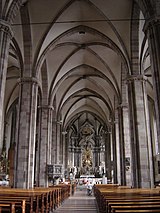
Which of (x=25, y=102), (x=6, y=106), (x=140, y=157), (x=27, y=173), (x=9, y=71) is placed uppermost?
(x=9, y=71)

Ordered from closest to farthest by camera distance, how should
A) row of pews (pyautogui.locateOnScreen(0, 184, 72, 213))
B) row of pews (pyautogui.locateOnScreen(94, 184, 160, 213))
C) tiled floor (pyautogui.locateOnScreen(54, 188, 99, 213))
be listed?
row of pews (pyautogui.locateOnScreen(94, 184, 160, 213)) < row of pews (pyautogui.locateOnScreen(0, 184, 72, 213)) < tiled floor (pyautogui.locateOnScreen(54, 188, 99, 213))

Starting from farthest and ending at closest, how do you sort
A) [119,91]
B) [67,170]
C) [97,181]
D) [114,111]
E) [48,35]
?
[67,170]
[97,181]
[114,111]
[119,91]
[48,35]

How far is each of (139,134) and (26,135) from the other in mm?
6440

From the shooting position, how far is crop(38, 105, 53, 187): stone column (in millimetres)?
18281

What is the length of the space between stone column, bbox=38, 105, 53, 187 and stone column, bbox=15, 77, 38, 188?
500 centimetres

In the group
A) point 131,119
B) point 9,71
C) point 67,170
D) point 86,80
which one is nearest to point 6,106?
point 9,71

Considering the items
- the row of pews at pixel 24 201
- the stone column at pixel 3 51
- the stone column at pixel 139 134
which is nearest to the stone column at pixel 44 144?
the stone column at pixel 139 134

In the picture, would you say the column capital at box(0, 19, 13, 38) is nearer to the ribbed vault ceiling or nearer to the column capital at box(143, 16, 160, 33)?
the ribbed vault ceiling

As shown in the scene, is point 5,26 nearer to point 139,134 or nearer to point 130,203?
point 130,203

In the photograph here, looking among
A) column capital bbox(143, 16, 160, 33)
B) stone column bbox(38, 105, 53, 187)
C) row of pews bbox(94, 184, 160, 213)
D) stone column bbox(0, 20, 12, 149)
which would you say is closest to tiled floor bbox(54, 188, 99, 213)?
row of pews bbox(94, 184, 160, 213)

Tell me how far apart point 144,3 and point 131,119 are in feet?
21.2

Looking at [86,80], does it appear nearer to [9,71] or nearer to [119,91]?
[119,91]

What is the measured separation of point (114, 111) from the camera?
84.8 feet

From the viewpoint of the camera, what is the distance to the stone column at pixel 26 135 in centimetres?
1293
